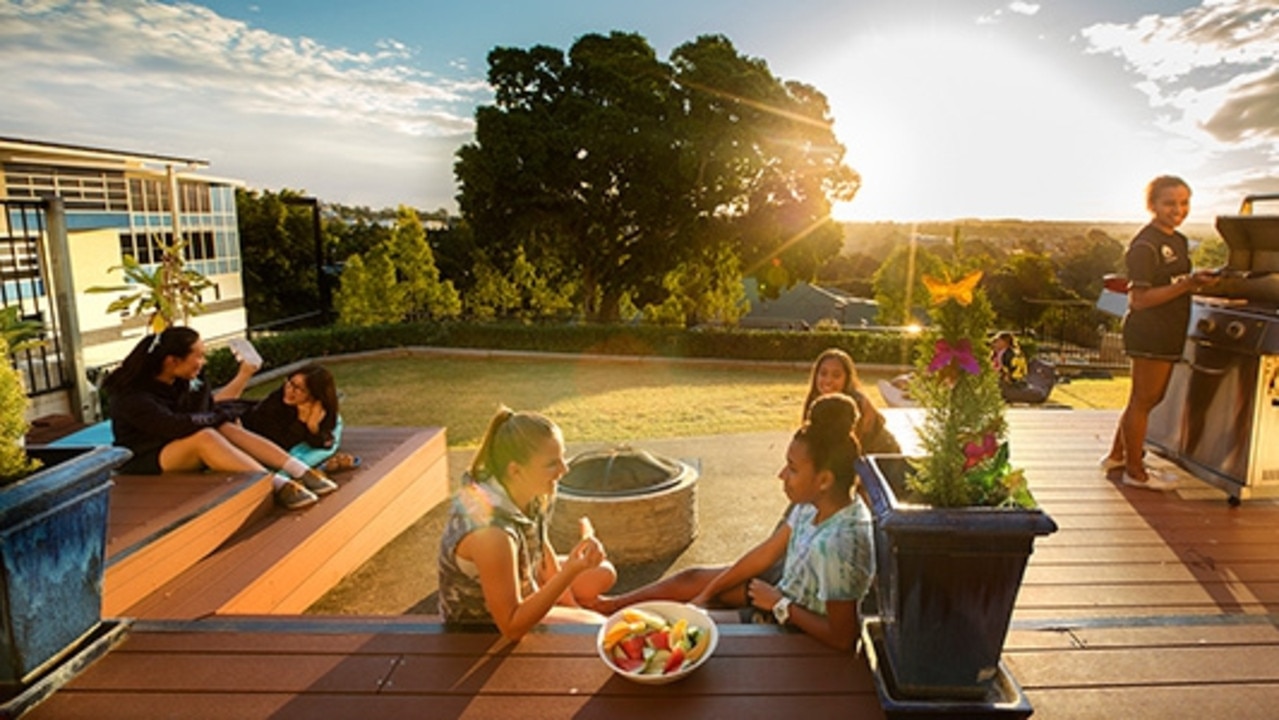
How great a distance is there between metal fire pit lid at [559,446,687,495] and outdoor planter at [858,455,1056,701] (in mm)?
3492

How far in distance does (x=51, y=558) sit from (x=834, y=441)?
8.97 ft

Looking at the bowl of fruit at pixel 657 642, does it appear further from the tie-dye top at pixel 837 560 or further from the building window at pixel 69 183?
the building window at pixel 69 183

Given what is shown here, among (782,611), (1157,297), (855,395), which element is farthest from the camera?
(855,395)

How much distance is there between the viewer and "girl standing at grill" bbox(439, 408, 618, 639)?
2406mm

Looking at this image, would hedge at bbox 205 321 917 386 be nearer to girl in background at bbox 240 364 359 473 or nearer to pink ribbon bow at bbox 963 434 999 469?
girl in background at bbox 240 364 359 473

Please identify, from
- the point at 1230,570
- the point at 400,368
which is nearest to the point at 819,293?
the point at 400,368

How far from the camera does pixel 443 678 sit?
88.9 inches

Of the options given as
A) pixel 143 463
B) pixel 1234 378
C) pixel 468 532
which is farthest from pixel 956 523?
pixel 143 463

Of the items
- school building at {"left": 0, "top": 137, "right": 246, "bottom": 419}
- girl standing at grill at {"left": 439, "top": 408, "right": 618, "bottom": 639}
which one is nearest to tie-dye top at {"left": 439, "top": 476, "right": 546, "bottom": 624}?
girl standing at grill at {"left": 439, "top": 408, "right": 618, "bottom": 639}

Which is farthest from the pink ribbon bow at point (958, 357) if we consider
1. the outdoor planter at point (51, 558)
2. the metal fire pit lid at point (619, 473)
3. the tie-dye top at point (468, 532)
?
the metal fire pit lid at point (619, 473)

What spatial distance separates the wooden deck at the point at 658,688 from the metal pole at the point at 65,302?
5140mm

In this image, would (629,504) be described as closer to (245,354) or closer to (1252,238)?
(245,354)

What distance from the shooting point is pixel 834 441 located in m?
2.64

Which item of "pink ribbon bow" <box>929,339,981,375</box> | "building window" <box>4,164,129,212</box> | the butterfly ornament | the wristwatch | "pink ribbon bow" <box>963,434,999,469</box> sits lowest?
the wristwatch
